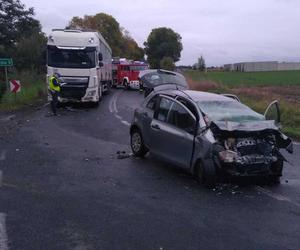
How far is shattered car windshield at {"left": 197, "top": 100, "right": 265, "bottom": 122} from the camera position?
31.2ft

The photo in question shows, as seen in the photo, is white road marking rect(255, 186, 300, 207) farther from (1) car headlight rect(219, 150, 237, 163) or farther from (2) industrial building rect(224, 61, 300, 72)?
(2) industrial building rect(224, 61, 300, 72)

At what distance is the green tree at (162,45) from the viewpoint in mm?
115375

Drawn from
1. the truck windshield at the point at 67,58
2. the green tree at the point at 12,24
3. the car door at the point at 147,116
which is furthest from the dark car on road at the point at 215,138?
the green tree at the point at 12,24

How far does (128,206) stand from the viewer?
305 inches

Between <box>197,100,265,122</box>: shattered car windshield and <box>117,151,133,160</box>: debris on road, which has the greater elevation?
<box>197,100,265,122</box>: shattered car windshield

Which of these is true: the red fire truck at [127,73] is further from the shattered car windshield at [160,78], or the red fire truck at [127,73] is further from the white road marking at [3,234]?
the white road marking at [3,234]

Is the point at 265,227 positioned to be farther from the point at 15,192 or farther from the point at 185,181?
the point at 15,192

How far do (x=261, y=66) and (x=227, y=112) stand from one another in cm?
14504

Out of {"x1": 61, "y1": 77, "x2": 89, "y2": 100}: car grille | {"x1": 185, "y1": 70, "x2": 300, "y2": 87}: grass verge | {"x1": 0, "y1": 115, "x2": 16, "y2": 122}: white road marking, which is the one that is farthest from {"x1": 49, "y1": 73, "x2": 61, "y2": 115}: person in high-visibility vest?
{"x1": 185, "y1": 70, "x2": 300, "y2": 87}: grass verge

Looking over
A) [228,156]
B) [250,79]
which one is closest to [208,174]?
[228,156]

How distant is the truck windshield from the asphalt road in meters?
13.7

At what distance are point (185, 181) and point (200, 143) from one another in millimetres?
841

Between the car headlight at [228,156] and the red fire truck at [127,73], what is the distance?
40090 millimetres

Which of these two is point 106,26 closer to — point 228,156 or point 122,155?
point 122,155
